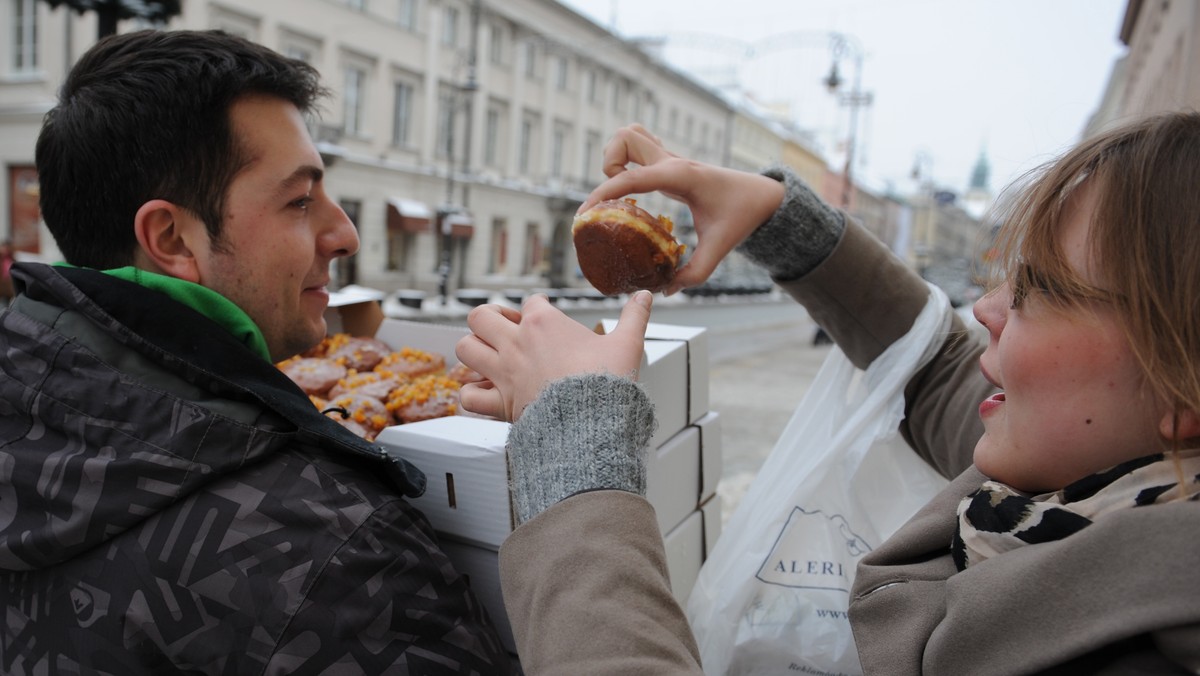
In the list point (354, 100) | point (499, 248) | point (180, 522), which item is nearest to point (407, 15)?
point (354, 100)

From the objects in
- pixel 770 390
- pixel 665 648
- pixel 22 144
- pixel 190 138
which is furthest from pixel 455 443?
pixel 22 144

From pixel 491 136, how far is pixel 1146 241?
33.7 meters

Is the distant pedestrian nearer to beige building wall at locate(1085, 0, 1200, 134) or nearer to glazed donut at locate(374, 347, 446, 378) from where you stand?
glazed donut at locate(374, 347, 446, 378)

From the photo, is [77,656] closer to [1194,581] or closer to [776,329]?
[1194,581]

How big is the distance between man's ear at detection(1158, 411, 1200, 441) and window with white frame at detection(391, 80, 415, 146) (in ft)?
94.8

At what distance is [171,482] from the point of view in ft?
3.42

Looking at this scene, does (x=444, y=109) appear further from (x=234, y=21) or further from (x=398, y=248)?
(x=234, y=21)

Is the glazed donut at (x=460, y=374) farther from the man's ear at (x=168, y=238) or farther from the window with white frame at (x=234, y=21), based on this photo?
the window with white frame at (x=234, y=21)

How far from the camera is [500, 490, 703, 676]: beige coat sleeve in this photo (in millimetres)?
792

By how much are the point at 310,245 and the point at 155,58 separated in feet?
1.42

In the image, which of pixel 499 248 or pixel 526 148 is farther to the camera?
pixel 526 148

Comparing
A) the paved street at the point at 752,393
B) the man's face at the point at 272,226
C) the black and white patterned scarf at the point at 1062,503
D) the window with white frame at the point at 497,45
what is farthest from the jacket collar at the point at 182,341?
the window with white frame at the point at 497,45

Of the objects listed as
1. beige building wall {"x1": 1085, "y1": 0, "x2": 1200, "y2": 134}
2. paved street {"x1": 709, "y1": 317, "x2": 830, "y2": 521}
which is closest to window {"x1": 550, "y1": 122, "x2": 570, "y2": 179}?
paved street {"x1": 709, "y1": 317, "x2": 830, "y2": 521}

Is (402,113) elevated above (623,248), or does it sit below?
above
